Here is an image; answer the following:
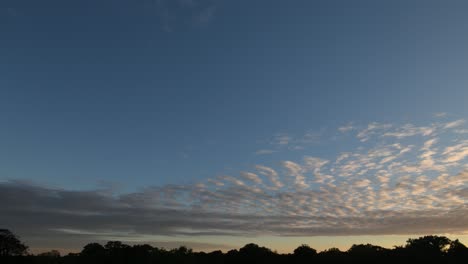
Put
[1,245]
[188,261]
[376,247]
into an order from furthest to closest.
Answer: [376,247] < [188,261] < [1,245]

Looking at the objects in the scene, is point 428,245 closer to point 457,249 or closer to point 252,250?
point 457,249

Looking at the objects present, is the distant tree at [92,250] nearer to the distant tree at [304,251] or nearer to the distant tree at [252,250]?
the distant tree at [252,250]

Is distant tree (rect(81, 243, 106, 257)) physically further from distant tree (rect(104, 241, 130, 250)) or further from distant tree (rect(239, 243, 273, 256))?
distant tree (rect(239, 243, 273, 256))

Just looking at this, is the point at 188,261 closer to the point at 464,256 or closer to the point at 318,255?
the point at 318,255

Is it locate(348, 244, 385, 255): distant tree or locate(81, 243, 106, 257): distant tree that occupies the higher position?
locate(348, 244, 385, 255): distant tree

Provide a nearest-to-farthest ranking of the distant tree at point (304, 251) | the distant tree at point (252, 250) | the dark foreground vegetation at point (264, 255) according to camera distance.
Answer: the dark foreground vegetation at point (264, 255) → the distant tree at point (304, 251) → the distant tree at point (252, 250)

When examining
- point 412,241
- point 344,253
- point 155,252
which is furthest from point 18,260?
point 412,241

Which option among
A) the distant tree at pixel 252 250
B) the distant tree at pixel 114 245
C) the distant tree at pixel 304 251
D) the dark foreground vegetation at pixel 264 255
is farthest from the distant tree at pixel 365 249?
the distant tree at pixel 114 245

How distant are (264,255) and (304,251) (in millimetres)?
17123

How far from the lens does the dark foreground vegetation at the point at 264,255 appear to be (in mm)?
140125

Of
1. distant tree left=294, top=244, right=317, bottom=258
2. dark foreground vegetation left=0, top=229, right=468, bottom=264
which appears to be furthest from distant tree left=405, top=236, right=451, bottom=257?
distant tree left=294, top=244, right=317, bottom=258

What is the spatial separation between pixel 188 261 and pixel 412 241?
315 feet

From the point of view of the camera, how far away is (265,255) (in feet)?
538

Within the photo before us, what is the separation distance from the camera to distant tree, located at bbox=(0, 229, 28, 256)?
154 m
